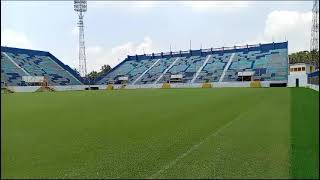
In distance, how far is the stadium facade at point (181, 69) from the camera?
4981cm

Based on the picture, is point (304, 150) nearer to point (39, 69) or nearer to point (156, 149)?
point (156, 149)

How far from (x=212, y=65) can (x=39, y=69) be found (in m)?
27.5

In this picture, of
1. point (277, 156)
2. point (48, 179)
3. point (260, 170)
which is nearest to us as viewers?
point (48, 179)

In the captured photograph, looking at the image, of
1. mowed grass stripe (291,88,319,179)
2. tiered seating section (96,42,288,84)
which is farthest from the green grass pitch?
tiered seating section (96,42,288,84)

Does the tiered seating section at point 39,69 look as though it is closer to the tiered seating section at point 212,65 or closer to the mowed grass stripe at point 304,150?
the tiered seating section at point 212,65

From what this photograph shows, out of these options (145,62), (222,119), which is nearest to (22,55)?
(145,62)

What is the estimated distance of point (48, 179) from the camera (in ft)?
14.0

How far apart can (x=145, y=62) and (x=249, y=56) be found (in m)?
20.1

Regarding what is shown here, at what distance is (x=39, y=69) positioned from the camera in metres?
53.1

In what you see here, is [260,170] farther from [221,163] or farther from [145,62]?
[145,62]

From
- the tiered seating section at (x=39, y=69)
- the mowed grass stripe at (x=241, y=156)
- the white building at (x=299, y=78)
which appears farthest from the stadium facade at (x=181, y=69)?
the mowed grass stripe at (x=241, y=156)

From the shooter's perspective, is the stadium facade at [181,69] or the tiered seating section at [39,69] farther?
A: the stadium facade at [181,69]

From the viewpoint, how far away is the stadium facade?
49.8 metres

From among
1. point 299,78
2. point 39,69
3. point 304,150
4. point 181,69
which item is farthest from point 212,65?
point 304,150
